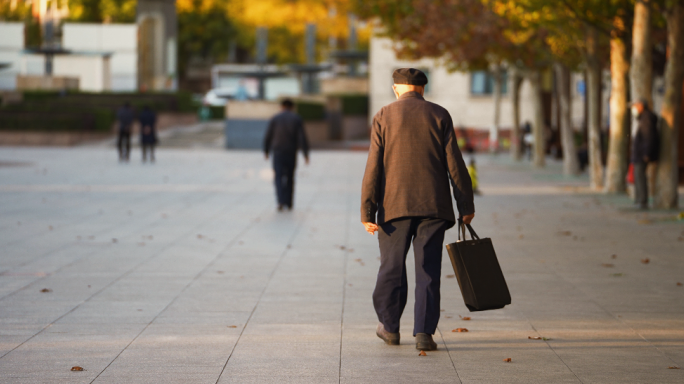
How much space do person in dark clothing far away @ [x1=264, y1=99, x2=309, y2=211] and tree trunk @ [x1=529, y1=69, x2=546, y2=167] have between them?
13.4 meters

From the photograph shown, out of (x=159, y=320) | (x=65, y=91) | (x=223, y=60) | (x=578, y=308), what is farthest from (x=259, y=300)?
(x=223, y=60)

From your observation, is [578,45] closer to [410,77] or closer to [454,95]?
[410,77]

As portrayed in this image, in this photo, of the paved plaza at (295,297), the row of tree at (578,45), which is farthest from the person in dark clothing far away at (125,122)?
the paved plaza at (295,297)

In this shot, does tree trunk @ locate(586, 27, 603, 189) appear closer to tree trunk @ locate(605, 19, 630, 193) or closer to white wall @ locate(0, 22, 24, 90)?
tree trunk @ locate(605, 19, 630, 193)

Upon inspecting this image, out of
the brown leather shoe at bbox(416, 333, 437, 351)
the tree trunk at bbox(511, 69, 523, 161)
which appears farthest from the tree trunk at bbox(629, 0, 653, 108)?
the tree trunk at bbox(511, 69, 523, 161)

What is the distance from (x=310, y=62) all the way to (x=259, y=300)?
44141mm

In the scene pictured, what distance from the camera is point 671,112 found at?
15.4m

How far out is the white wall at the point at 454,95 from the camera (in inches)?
1829

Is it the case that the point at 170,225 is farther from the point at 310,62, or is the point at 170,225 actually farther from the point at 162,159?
the point at 310,62

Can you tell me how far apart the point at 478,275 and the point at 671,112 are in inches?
417

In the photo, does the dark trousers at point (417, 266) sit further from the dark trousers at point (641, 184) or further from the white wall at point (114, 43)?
the white wall at point (114, 43)

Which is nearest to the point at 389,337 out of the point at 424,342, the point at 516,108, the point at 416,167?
the point at 424,342

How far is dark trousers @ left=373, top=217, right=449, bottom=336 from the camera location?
6.05m

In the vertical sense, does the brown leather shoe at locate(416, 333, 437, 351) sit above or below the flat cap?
below
